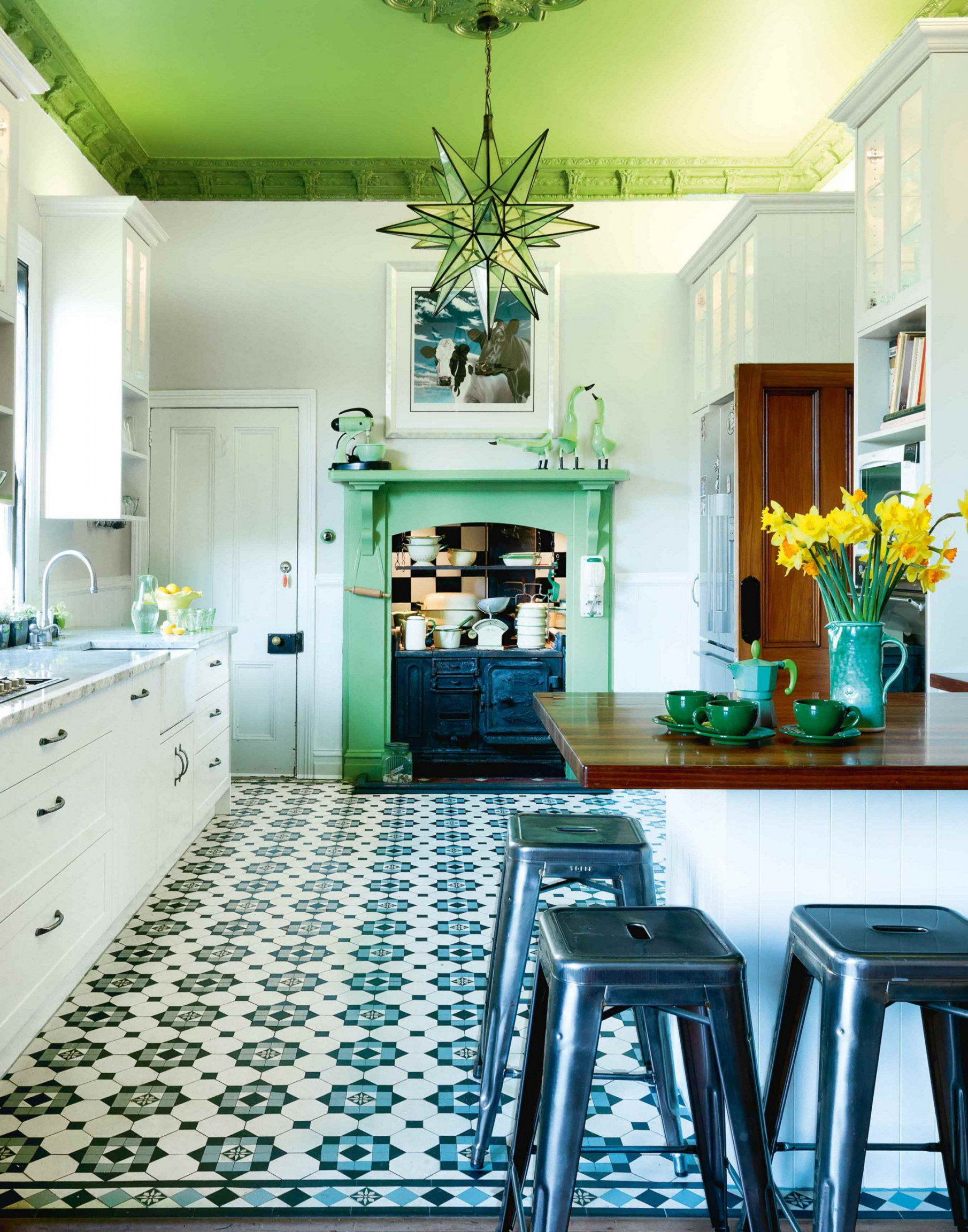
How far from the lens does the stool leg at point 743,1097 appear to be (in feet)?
5.31

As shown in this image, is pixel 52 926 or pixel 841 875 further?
pixel 52 926

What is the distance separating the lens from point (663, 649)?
6352 millimetres

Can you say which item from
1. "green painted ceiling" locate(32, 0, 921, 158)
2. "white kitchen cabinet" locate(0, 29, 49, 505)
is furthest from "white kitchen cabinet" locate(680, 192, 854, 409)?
"white kitchen cabinet" locate(0, 29, 49, 505)

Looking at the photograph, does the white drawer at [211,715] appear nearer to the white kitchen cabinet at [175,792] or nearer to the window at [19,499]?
the white kitchen cabinet at [175,792]

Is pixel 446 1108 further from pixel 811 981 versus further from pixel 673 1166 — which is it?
pixel 811 981

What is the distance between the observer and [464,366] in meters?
6.28

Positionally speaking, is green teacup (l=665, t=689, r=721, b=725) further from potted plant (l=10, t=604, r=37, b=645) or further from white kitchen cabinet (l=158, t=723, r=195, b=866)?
potted plant (l=10, t=604, r=37, b=645)

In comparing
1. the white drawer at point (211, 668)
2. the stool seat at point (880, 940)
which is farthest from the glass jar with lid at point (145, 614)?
the stool seat at point (880, 940)

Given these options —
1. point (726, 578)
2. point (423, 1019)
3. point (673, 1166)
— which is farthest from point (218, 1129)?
point (726, 578)

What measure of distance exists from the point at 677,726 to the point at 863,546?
60cm

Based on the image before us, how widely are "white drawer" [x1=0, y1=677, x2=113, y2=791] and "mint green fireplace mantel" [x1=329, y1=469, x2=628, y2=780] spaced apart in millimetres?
2801

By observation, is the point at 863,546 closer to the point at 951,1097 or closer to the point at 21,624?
the point at 951,1097

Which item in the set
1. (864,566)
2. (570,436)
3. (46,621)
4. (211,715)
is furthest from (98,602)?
(864,566)

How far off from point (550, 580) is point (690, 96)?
2.78m
